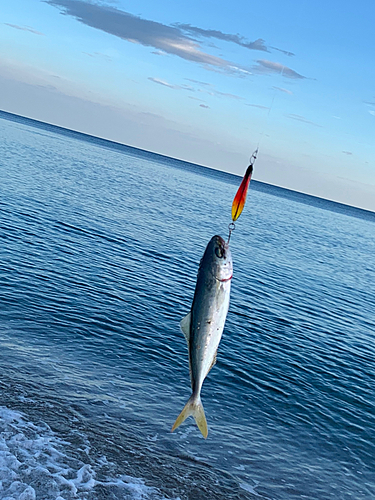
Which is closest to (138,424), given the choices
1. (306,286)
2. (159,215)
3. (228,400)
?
(228,400)

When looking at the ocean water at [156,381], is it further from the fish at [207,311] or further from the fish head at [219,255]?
the fish head at [219,255]

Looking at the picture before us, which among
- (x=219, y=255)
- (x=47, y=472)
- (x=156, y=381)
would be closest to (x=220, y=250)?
(x=219, y=255)

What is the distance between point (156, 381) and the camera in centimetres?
1670

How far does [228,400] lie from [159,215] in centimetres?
3832

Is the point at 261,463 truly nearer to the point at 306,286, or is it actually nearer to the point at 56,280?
the point at 56,280

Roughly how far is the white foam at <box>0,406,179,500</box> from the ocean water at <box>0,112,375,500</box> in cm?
3

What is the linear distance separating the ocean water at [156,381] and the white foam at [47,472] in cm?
3

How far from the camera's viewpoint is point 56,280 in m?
23.5

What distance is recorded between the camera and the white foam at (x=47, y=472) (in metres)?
10.3

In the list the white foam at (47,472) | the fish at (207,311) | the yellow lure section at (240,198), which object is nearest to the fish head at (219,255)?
the fish at (207,311)

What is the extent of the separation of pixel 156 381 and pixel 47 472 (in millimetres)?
6168

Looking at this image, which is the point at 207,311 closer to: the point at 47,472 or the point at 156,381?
the point at 47,472

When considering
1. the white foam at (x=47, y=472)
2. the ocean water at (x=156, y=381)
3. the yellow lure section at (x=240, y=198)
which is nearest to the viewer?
the yellow lure section at (x=240, y=198)

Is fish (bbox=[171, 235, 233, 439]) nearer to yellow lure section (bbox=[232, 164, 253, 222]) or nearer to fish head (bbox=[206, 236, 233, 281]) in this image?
fish head (bbox=[206, 236, 233, 281])
